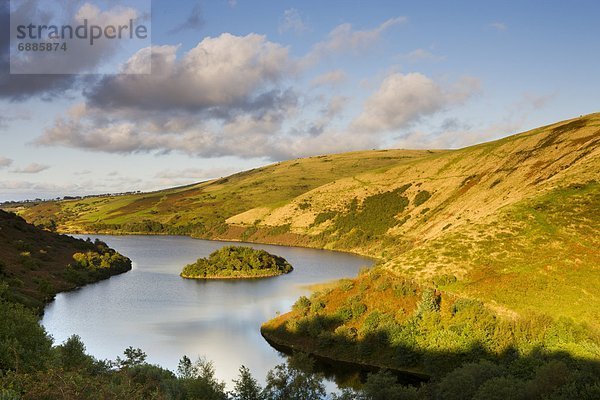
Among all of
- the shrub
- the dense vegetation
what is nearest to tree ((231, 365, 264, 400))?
the dense vegetation

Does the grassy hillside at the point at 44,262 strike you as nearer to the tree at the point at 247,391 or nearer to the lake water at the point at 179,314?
the lake water at the point at 179,314

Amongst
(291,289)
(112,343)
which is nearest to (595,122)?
(291,289)

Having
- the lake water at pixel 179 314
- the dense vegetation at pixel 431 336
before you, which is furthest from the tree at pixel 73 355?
the dense vegetation at pixel 431 336

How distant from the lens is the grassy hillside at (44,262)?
9412 centimetres

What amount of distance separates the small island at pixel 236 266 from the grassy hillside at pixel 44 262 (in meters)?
23.4

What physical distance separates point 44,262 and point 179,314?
5332 cm

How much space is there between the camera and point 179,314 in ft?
276

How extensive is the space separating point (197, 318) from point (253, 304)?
46.3 feet

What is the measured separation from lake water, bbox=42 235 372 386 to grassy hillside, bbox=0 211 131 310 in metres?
3.71

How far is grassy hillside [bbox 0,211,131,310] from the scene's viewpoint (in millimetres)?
94125

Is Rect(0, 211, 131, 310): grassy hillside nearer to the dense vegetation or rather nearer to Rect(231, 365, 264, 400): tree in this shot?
the dense vegetation

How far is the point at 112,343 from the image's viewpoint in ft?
220

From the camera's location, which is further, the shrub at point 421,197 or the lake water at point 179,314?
the shrub at point 421,197

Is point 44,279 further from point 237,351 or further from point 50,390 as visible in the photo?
point 50,390
